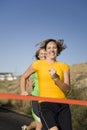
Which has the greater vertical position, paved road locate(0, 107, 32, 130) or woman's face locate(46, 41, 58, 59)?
woman's face locate(46, 41, 58, 59)

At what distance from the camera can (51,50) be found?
5.78 meters

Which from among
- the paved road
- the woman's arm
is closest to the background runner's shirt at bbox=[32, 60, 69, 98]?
the woman's arm

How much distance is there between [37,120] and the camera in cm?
760

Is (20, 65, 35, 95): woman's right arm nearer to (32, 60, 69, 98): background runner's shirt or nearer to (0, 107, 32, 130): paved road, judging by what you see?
(32, 60, 69, 98): background runner's shirt

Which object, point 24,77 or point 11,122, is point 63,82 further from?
point 11,122

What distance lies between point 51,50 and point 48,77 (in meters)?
0.41

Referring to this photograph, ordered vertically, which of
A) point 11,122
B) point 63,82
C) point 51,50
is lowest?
point 11,122

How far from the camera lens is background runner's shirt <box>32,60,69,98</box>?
5500 millimetres

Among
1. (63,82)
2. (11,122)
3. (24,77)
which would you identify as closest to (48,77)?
(63,82)

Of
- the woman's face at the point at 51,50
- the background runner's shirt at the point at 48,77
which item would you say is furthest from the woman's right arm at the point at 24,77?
the woman's face at the point at 51,50

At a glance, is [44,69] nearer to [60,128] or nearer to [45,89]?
[45,89]

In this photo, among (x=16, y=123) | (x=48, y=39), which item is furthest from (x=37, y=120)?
(x=16, y=123)

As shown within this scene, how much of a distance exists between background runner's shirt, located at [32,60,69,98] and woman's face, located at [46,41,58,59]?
102 mm

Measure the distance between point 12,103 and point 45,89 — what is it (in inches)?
553
